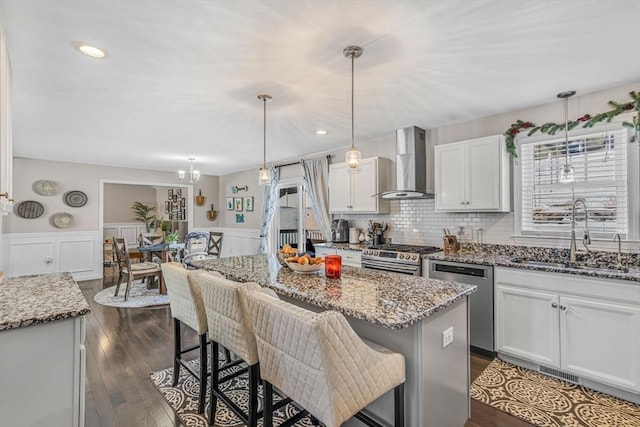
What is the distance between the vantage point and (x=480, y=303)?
9.81 ft

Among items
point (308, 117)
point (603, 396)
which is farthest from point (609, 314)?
point (308, 117)

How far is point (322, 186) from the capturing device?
527 centimetres

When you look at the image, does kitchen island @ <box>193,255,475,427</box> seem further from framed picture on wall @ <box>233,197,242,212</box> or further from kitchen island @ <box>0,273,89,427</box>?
framed picture on wall @ <box>233,197,242,212</box>

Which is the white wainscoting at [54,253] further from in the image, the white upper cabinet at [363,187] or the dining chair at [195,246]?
the white upper cabinet at [363,187]

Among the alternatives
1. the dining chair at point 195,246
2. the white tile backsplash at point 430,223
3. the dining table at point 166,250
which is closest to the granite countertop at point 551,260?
the white tile backsplash at point 430,223

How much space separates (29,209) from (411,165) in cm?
691

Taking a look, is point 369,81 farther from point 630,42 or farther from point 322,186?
point 322,186

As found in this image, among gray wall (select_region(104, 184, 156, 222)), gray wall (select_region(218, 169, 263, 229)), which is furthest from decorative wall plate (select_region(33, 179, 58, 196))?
gray wall (select_region(104, 184, 156, 222))

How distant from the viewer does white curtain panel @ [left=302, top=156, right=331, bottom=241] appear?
17.0 feet

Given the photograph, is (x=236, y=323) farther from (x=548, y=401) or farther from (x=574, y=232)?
(x=574, y=232)

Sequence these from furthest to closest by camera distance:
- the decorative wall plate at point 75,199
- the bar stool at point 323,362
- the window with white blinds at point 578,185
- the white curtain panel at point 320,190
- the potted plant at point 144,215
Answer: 1. the potted plant at point 144,215
2. the decorative wall plate at point 75,199
3. the white curtain panel at point 320,190
4. the window with white blinds at point 578,185
5. the bar stool at point 323,362

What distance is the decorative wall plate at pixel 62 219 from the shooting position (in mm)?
6223

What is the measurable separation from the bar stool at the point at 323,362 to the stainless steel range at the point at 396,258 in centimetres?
201

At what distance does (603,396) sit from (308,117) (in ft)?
11.7
